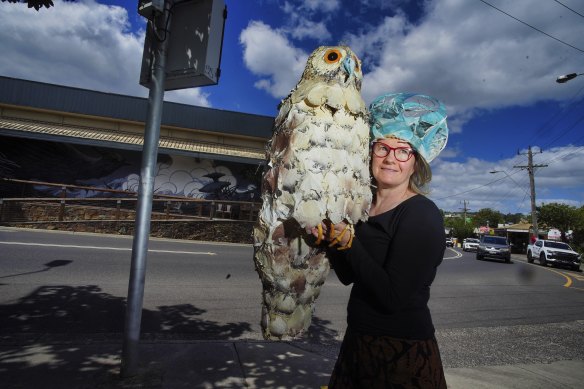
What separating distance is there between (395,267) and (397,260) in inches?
1.0

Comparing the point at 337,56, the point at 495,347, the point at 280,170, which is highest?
the point at 337,56

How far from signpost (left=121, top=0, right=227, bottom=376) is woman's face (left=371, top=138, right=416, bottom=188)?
1824 millimetres

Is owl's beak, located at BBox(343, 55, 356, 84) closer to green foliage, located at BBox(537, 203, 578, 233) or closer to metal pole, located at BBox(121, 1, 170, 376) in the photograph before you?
metal pole, located at BBox(121, 1, 170, 376)

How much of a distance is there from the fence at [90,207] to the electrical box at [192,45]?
8990 millimetres

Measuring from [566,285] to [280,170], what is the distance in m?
14.1

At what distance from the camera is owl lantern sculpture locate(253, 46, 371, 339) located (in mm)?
1056

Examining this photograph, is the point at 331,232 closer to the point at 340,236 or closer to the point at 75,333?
the point at 340,236

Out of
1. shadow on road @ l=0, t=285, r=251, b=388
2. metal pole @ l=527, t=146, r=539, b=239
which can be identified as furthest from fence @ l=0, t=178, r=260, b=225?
metal pole @ l=527, t=146, r=539, b=239

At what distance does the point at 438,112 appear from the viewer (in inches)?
54.1

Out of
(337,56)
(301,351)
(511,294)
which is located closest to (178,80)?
(337,56)

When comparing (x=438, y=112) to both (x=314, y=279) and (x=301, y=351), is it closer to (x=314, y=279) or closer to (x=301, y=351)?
(x=314, y=279)

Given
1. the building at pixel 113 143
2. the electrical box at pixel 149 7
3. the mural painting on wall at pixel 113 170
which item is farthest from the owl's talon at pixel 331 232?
the building at pixel 113 143

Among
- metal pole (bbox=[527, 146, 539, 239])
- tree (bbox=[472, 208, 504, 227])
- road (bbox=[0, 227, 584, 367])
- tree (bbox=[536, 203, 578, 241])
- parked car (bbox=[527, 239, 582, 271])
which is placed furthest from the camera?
tree (bbox=[472, 208, 504, 227])

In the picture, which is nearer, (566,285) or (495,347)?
(495,347)
